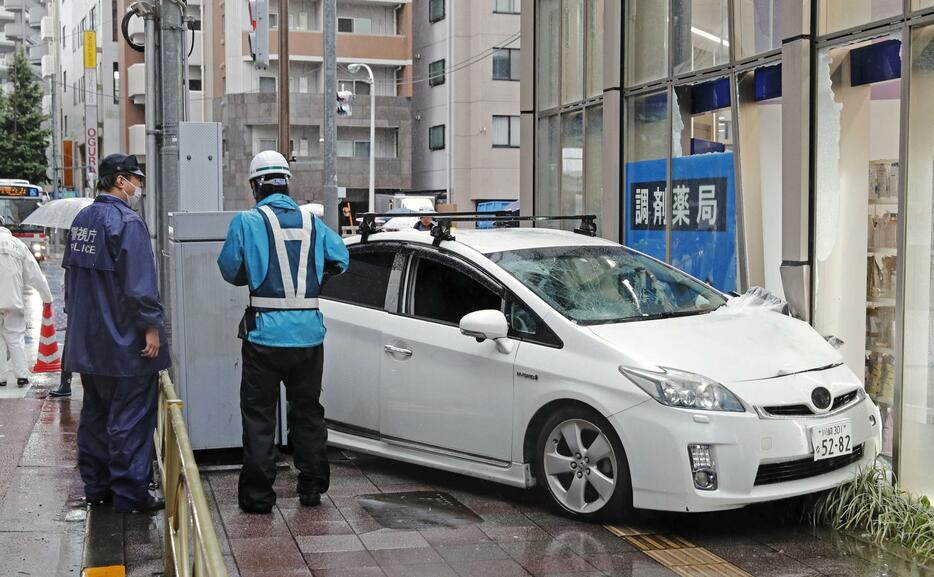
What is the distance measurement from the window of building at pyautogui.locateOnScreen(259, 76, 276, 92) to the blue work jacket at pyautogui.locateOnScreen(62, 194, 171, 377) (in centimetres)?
4834

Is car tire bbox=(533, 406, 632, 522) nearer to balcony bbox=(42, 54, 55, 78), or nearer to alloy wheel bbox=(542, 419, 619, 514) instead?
alloy wheel bbox=(542, 419, 619, 514)

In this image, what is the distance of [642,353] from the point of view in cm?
623

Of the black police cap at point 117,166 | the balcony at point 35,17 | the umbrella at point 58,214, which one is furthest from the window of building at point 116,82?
the black police cap at point 117,166

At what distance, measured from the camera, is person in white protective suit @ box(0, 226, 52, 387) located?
1152cm

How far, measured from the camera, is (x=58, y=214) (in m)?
12.8

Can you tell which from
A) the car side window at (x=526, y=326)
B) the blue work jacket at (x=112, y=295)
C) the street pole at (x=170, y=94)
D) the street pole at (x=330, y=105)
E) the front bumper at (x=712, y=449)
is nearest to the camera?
the front bumper at (x=712, y=449)

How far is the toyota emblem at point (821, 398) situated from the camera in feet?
20.3

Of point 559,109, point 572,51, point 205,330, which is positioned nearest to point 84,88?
point 559,109

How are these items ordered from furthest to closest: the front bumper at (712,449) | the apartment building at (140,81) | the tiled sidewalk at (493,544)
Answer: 1. the apartment building at (140,81)
2. the front bumper at (712,449)
3. the tiled sidewalk at (493,544)

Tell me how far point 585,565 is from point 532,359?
1.34 meters

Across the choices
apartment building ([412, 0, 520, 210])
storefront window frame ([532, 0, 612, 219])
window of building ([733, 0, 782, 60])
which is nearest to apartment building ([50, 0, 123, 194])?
apartment building ([412, 0, 520, 210])

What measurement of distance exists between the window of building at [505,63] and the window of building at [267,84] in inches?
410

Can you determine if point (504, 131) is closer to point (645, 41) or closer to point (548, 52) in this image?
point (548, 52)

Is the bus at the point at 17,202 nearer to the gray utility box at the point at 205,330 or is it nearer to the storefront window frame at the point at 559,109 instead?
the storefront window frame at the point at 559,109
